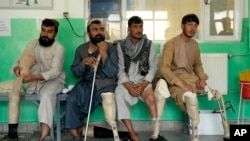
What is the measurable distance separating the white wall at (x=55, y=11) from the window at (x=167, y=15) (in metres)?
0.15

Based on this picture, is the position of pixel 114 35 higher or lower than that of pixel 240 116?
higher

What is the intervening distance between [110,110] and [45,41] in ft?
3.35

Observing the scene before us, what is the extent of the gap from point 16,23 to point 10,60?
17.0 inches

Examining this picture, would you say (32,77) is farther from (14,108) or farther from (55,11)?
(55,11)

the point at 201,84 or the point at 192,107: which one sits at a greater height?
the point at 201,84

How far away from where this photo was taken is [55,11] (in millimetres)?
4781

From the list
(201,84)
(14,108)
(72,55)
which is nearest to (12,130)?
(14,108)

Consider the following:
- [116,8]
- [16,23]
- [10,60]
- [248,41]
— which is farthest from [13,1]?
[248,41]

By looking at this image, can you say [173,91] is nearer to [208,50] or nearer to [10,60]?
[208,50]

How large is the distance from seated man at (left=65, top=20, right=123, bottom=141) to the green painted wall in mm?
458

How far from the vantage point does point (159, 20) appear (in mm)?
4926

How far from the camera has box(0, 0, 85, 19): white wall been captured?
4.76m

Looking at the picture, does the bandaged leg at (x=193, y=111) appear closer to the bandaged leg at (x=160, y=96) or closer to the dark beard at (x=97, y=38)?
the bandaged leg at (x=160, y=96)

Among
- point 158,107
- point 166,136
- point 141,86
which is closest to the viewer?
point 158,107
